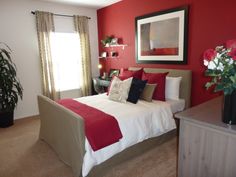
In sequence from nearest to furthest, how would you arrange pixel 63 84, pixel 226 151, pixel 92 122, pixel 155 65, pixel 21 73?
pixel 226 151 → pixel 92 122 → pixel 155 65 → pixel 21 73 → pixel 63 84

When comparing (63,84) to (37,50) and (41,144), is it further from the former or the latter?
(41,144)

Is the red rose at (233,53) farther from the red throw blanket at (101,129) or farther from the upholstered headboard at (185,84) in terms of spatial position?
the upholstered headboard at (185,84)

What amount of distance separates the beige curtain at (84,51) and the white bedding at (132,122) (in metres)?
1.89

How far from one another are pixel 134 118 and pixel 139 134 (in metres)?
0.22

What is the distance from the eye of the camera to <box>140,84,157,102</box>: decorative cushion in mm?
2855

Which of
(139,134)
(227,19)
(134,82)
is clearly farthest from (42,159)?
(227,19)

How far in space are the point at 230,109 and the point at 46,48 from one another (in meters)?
3.91

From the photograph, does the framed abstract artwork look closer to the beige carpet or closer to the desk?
the desk

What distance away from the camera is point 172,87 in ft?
10.0

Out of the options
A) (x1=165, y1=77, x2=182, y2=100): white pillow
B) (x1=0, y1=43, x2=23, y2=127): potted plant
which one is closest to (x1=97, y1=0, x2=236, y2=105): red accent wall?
(x1=165, y1=77, x2=182, y2=100): white pillow

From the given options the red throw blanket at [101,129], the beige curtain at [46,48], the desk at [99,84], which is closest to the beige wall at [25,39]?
the beige curtain at [46,48]

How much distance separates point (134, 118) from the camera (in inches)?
92.3

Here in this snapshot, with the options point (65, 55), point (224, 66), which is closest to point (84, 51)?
point (65, 55)

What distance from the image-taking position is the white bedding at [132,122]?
2.00 m
